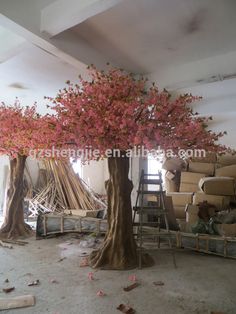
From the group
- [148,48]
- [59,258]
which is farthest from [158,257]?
[148,48]

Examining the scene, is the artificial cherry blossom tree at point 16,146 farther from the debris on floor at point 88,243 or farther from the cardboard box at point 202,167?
the cardboard box at point 202,167

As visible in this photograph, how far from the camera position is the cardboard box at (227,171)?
549cm

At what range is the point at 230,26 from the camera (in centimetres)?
319

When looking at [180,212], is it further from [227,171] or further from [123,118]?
[123,118]

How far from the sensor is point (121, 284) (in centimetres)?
254

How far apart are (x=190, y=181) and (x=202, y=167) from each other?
0.45 metres

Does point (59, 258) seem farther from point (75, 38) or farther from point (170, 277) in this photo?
point (75, 38)

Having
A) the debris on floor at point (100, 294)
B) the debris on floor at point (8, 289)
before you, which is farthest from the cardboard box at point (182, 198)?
the debris on floor at point (8, 289)

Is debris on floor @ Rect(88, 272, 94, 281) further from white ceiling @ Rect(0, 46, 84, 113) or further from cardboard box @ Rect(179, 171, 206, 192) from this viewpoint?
cardboard box @ Rect(179, 171, 206, 192)

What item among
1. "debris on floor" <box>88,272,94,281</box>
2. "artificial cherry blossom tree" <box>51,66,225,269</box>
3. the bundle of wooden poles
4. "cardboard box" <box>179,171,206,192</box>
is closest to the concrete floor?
"debris on floor" <box>88,272,94,281</box>

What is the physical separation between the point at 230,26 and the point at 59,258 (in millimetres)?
3405

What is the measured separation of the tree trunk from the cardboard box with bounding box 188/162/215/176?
354cm

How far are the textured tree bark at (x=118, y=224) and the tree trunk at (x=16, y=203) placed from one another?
1.75 m

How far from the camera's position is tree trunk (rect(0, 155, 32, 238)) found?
4344 mm
